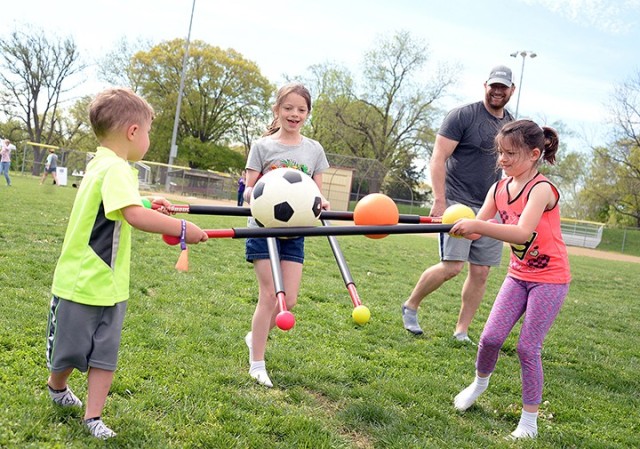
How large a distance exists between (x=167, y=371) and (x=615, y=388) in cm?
327

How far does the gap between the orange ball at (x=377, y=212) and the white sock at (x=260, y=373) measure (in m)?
1.22

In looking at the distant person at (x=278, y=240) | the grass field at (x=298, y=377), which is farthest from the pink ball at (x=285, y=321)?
the distant person at (x=278, y=240)

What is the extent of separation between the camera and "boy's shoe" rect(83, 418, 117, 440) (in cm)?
258

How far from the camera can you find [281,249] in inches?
144

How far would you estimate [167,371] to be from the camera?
3.53 metres

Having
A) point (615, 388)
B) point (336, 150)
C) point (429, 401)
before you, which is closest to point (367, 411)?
point (429, 401)

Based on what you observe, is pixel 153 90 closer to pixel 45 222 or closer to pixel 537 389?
pixel 45 222

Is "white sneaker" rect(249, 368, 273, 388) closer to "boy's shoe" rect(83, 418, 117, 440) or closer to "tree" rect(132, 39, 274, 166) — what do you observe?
"boy's shoe" rect(83, 418, 117, 440)

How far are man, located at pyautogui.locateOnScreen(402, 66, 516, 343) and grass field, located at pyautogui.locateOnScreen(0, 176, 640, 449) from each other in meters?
0.69

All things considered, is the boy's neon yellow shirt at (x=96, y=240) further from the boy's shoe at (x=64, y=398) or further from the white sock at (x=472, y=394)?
the white sock at (x=472, y=394)

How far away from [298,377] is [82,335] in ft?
5.32

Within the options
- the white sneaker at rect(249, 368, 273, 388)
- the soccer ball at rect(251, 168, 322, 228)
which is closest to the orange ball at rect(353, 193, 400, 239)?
the soccer ball at rect(251, 168, 322, 228)

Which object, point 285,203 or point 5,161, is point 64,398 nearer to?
point 285,203

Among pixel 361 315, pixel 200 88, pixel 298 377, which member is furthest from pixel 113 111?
pixel 200 88
